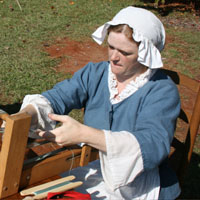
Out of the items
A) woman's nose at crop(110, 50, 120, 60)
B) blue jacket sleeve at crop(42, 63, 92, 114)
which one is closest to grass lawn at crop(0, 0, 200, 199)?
blue jacket sleeve at crop(42, 63, 92, 114)

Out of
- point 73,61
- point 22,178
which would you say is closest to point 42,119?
point 22,178

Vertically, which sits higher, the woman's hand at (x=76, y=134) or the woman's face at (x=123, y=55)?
the woman's face at (x=123, y=55)

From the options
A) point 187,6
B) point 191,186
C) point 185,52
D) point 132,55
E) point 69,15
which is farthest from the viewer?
point 187,6

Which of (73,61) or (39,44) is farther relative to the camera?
(39,44)

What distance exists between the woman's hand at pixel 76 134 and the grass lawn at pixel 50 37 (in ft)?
6.79

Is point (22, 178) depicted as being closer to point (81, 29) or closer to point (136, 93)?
point (136, 93)

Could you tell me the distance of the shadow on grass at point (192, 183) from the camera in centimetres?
331

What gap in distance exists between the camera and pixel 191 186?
Answer: 342cm

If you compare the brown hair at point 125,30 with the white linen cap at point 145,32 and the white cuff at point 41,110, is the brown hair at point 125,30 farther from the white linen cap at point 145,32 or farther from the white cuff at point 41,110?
the white cuff at point 41,110

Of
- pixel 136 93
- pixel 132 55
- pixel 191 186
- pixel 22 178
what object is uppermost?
pixel 132 55

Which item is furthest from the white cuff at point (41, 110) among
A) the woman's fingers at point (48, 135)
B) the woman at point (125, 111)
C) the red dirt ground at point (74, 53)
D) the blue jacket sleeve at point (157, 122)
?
the red dirt ground at point (74, 53)

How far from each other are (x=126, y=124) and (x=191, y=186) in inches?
70.8

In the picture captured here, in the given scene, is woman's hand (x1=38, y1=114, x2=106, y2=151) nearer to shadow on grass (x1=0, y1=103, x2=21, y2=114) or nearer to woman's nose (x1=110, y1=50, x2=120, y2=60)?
woman's nose (x1=110, y1=50, x2=120, y2=60)

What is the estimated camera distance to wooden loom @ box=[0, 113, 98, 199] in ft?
4.39
